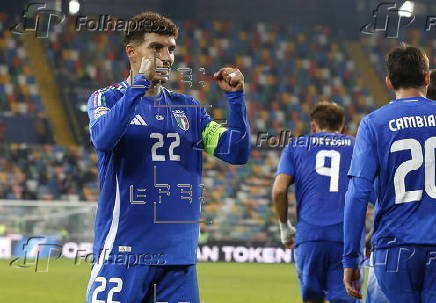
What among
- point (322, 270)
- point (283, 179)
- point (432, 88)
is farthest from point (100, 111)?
point (322, 270)

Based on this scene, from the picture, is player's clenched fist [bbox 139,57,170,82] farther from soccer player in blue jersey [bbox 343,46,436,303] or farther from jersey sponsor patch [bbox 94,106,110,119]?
soccer player in blue jersey [bbox 343,46,436,303]

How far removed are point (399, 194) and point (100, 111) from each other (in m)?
1.44

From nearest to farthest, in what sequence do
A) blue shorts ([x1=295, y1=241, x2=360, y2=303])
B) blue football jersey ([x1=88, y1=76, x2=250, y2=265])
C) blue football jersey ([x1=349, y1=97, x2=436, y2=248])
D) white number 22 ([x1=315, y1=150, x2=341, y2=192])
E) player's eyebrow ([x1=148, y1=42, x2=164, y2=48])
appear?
blue football jersey ([x1=88, y1=76, x2=250, y2=265]), player's eyebrow ([x1=148, y1=42, x2=164, y2=48]), blue football jersey ([x1=349, y1=97, x2=436, y2=248]), blue shorts ([x1=295, y1=241, x2=360, y2=303]), white number 22 ([x1=315, y1=150, x2=341, y2=192])

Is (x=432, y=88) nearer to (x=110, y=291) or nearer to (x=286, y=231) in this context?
(x=110, y=291)

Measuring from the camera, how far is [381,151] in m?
4.30

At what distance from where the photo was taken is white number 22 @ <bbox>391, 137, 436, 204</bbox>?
168 inches

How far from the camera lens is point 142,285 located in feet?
12.9

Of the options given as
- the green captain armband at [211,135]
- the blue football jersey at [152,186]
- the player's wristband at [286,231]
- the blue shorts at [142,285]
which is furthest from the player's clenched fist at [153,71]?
the player's wristband at [286,231]

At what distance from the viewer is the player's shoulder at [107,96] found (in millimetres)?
4102

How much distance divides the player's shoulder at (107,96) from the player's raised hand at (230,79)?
1.55 feet

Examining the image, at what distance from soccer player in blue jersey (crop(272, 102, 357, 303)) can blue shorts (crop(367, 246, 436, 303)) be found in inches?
113

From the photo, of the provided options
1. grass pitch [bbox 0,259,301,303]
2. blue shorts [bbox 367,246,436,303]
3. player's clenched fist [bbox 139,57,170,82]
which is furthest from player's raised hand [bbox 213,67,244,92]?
grass pitch [bbox 0,259,301,303]

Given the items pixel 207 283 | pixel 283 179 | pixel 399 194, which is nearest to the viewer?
pixel 399 194

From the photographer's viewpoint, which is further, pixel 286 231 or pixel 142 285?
pixel 286 231
